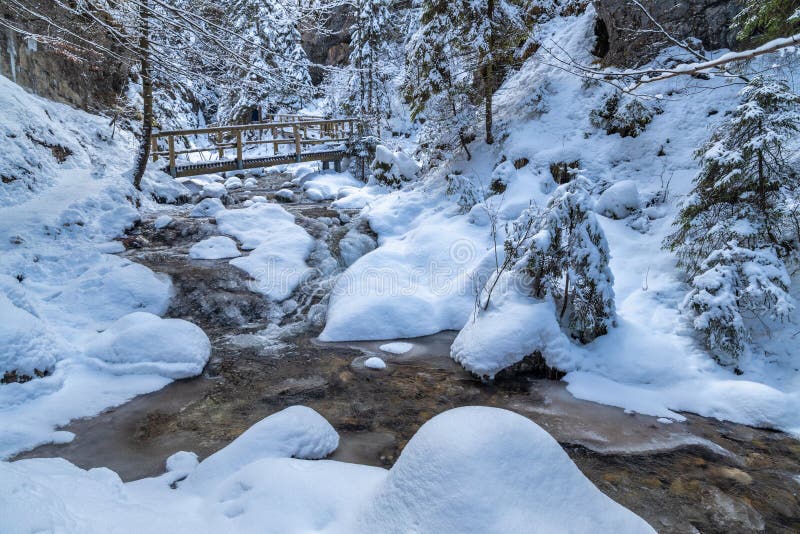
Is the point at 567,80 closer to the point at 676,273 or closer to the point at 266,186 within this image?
the point at 676,273

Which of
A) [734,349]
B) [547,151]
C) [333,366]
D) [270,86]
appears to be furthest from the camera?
[547,151]

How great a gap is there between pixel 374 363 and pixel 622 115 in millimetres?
7880

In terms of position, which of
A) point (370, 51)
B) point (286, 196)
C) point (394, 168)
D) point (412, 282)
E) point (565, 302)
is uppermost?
point (370, 51)

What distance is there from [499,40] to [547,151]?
3138 millimetres

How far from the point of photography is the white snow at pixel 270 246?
331 inches

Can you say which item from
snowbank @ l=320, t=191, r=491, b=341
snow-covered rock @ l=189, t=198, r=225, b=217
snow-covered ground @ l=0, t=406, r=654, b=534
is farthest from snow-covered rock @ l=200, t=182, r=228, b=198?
snow-covered ground @ l=0, t=406, r=654, b=534

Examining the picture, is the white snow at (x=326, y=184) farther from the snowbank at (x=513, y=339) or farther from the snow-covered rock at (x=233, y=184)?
the snowbank at (x=513, y=339)

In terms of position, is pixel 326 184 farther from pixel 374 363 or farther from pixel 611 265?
pixel 374 363

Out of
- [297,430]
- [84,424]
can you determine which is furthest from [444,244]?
[84,424]

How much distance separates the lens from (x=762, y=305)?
532cm

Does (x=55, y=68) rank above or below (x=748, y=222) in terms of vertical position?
above

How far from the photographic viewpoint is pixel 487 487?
2.42 metres

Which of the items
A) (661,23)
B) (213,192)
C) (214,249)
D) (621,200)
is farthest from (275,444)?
(661,23)

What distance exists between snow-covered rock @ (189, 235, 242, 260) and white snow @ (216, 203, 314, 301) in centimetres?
30
